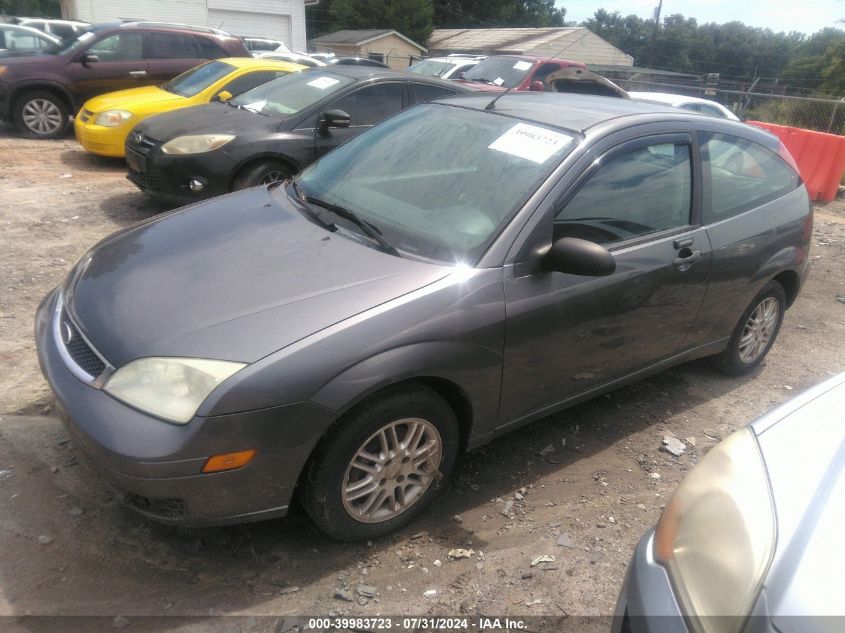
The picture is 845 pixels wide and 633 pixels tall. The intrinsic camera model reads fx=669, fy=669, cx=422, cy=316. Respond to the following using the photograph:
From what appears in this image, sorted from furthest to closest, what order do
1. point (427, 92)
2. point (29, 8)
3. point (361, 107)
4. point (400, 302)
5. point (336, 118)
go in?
point (29, 8) < point (427, 92) < point (361, 107) < point (336, 118) < point (400, 302)

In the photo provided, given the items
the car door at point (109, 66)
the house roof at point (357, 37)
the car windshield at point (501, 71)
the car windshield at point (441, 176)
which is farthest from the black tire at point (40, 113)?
the house roof at point (357, 37)

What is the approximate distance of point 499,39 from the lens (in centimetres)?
4494

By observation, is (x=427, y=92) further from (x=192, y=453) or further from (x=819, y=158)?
(x=819, y=158)

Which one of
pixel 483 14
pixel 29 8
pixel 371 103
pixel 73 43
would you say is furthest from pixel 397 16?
pixel 371 103

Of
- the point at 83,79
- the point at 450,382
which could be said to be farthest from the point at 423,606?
the point at 83,79

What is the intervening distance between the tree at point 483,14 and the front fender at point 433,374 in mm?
60618

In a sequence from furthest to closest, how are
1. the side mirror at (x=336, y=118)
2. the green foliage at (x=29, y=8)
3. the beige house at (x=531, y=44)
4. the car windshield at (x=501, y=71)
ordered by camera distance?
the green foliage at (x=29, y=8)
the beige house at (x=531, y=44)
the car windshield at (x=501, y=71)
the side mirror at (x=336, y=118)

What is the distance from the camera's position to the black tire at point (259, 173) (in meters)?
6.32

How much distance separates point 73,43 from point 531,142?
9.76 m

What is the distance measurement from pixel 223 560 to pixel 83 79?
31.4 feet

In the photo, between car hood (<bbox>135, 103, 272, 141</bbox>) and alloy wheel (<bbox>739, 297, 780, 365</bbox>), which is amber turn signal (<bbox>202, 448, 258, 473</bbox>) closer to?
alloy wheel (<bbox>739, 297, 780, 365</bbox>)

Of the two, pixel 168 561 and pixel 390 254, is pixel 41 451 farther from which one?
pixel 390 254

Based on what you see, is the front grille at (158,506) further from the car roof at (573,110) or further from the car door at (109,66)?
the car door at (109,66)

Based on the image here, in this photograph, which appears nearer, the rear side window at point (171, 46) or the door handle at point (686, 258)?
the door handle at point (686, 258)
